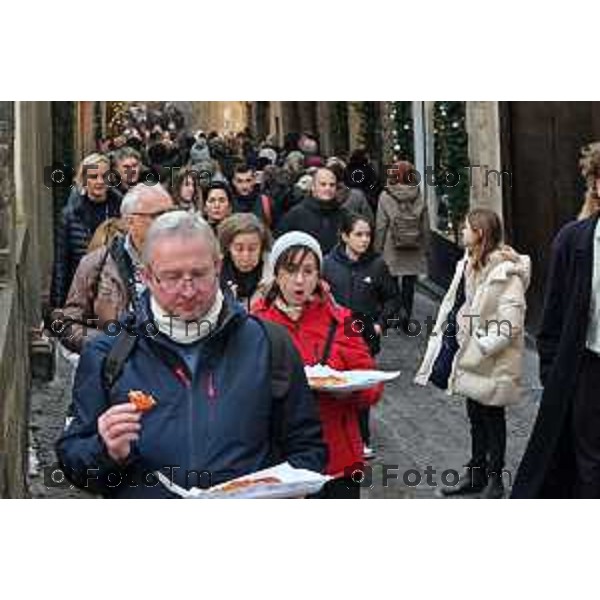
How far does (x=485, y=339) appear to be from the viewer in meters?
6.26

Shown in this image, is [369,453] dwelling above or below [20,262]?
below

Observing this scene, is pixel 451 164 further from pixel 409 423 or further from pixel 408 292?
pixel 409 423

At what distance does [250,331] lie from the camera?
12.0 feet

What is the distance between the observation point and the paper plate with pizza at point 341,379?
456 centimetres

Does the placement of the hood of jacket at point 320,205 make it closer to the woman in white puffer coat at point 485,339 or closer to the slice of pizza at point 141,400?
the woman in white puffer coat at point 485,339

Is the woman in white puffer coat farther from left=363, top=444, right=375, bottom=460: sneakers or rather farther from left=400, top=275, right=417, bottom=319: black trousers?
left=400, top=275, right=417, bottom=319: black trousers

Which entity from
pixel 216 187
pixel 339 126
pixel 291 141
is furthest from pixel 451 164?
pixel 291 141

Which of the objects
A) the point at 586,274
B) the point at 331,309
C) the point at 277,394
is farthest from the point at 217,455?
the point at 586,274

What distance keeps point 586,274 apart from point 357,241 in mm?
1740

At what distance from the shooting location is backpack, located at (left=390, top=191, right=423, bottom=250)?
24.3 ft

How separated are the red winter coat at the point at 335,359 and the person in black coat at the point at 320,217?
7.66 ft

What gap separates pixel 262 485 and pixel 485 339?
273 cm

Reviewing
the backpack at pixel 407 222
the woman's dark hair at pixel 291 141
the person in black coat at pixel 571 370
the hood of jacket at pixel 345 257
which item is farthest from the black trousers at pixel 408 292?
the woman's dark hair at pixel 291 141

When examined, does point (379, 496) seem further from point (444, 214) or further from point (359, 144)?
point (359, 144)
